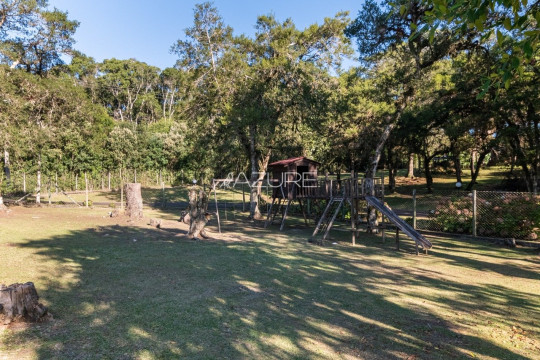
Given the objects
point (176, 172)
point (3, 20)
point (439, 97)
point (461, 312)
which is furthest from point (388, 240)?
point (176, 172)

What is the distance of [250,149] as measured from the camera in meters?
20.3

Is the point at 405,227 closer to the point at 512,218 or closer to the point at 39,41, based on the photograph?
the point at 512,218

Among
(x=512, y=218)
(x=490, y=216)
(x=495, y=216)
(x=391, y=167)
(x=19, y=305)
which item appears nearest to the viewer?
(x=19, y=305)

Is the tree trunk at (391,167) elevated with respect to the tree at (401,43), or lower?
lower

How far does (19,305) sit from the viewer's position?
452cm

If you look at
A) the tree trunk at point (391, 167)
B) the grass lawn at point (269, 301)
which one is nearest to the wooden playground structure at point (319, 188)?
the grass lawn at point (269, 301)

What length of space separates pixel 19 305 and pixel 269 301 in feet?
11.8

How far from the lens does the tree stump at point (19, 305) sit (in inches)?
176

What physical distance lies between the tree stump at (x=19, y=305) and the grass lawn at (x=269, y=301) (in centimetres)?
27

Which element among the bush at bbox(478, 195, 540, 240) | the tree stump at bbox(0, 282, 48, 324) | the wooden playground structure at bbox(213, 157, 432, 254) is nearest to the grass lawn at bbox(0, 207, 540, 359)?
the tree stump at bbox(0, 282, 48, 324)

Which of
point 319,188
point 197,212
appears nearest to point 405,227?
point 319,188

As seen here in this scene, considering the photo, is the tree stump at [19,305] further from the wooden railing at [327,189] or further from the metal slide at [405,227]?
the wooden railing at [327,189]

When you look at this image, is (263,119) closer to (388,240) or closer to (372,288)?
(388,240)

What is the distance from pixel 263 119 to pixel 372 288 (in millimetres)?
13568
